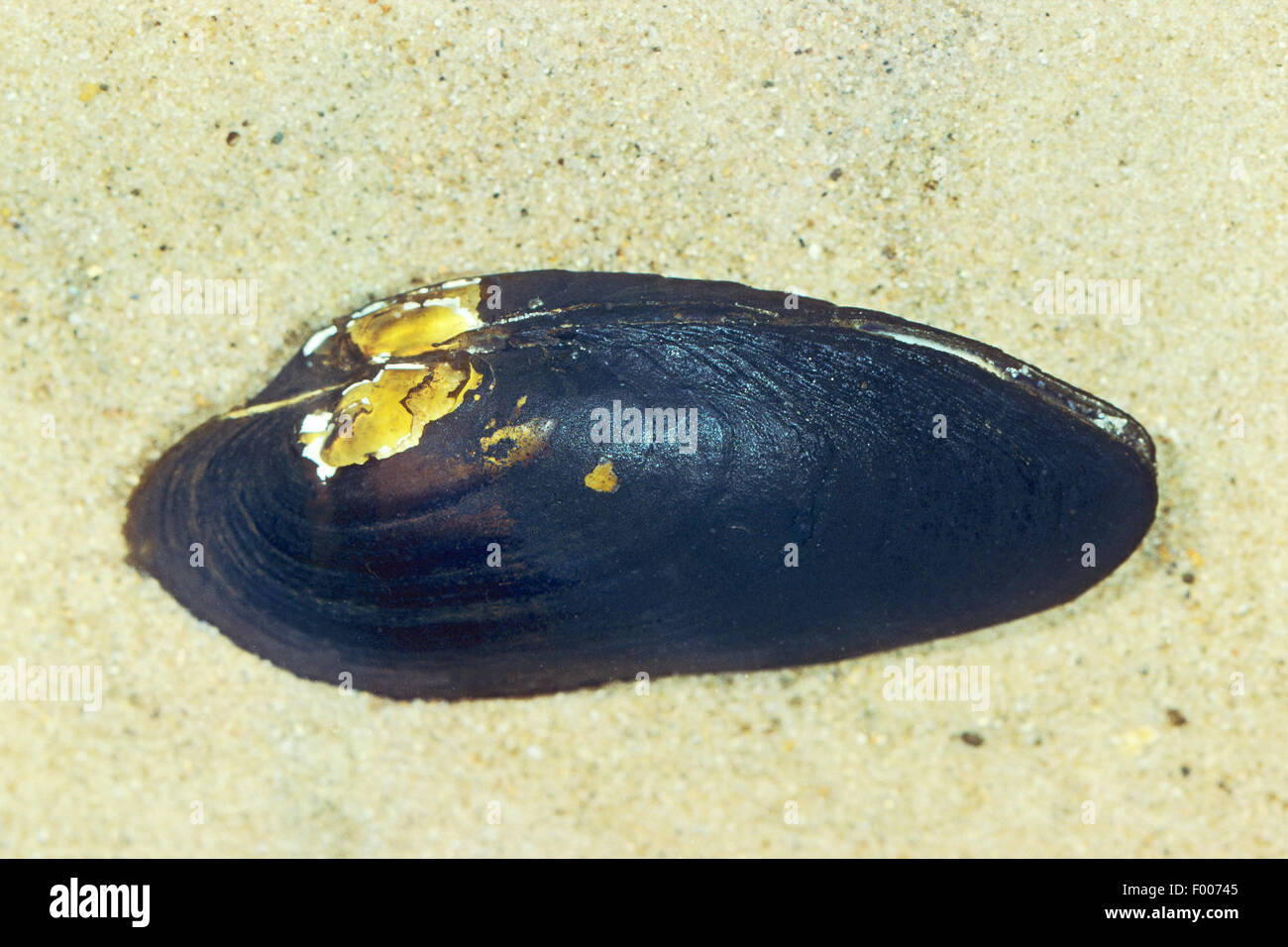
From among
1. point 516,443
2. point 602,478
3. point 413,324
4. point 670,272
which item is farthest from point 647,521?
point 413,324

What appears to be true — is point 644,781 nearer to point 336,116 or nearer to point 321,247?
point 321,247

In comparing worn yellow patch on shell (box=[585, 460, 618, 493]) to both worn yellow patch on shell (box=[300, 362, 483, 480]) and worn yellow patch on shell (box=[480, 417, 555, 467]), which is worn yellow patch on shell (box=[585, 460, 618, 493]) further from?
worn yellow patch on shell (box=[300, 362, 483, 480])

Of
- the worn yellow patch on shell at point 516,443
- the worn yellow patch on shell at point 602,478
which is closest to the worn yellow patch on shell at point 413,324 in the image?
the worn yellow patch on shell at point 516,443

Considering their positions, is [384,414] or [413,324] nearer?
[384,414]

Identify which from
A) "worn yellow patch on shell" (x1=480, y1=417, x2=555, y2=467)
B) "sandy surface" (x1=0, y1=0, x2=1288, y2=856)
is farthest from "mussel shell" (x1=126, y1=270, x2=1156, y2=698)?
"sandy surface" (x1=0, y1=0, x2=1288, y2=856)

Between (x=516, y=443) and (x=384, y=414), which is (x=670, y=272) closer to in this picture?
(x=516, y=443)

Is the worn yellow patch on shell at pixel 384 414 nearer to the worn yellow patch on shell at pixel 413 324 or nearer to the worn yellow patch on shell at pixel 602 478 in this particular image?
the worn yellow patch on shell at pixel 413 324
